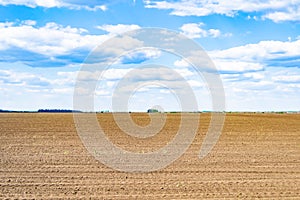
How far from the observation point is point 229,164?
1705 centimetres

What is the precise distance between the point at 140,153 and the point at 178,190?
25.2ft

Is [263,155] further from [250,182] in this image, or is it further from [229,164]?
[250,182]

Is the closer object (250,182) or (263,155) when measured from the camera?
(250,182)

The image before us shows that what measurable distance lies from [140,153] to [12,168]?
5824 mm

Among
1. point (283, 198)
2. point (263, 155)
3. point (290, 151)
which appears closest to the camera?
point (283, 198)

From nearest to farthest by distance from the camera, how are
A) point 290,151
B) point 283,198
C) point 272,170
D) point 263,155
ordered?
1. point 283,198
2. point 272,170
3. point 263,155
4. point 290,151

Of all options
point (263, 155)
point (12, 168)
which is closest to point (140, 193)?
point (12, 168)

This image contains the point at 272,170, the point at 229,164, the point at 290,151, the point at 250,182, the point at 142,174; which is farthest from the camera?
the point at 290,151

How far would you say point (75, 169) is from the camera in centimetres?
1552

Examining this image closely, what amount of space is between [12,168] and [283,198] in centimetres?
826

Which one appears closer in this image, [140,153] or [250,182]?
[250,182]

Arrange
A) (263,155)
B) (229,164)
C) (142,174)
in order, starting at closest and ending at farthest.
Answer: (142,174), (229,164), (263,155)

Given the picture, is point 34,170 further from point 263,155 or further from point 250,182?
point 263,155

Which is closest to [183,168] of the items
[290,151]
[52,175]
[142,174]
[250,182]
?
[142,174]
